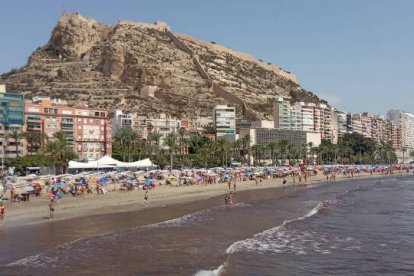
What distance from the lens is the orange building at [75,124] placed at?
8662 cm

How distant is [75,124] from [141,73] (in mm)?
54167

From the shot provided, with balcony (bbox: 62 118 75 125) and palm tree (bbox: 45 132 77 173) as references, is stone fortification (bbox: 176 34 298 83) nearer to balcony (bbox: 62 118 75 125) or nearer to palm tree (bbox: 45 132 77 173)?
balcony (bbox: 62 118 75 125)

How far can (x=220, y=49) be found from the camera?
18338 cm

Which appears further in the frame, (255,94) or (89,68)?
(255,94)

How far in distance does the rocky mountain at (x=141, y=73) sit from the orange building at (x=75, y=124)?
33.9 metres

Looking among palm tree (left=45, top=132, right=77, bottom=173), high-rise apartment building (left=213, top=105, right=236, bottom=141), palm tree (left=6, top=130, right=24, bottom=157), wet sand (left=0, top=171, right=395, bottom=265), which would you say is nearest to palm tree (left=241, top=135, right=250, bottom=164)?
high-rise apartment building (left=213, top=105, right=236, bottom=141)

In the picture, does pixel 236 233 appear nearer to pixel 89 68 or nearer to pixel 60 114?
pixel 60 114

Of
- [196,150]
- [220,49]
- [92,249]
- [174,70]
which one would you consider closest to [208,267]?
[92,249]

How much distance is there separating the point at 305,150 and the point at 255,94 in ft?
136

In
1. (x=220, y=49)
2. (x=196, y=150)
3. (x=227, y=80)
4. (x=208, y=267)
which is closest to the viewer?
(x=208, y=267)

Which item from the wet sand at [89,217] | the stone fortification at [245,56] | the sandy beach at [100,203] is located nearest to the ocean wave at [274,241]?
the wet sand at [89,217]

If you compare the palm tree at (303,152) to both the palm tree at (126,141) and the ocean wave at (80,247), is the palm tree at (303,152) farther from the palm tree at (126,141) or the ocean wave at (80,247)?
the ocean wave at (80,247)

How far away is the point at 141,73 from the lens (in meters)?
142

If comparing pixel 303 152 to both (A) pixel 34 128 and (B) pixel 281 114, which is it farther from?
(A) pixel 34 128
